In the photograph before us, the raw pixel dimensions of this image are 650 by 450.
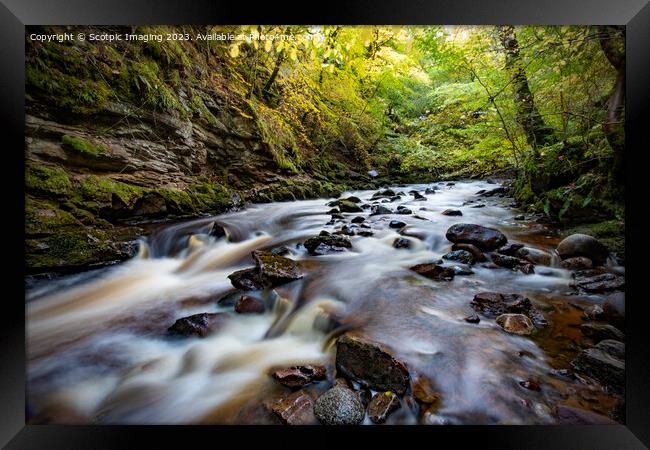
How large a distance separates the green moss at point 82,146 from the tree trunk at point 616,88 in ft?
13.5

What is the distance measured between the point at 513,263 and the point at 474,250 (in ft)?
1.23

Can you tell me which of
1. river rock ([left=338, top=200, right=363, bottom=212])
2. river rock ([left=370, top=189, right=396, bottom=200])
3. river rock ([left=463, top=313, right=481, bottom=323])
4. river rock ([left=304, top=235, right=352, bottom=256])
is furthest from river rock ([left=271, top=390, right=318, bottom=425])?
river rock ([left=370, top=189, right=396, bottom=200])

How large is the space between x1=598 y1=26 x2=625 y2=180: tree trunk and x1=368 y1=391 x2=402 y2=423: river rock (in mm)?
1998

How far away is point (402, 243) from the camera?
365 centimetres

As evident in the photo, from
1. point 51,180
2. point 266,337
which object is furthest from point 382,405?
point 51,180

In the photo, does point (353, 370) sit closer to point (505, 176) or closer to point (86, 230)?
point (86, 230)

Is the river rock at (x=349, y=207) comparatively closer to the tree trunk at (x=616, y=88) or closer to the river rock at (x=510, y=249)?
the river rock at (x=510, y=249)

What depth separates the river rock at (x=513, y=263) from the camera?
109 inches

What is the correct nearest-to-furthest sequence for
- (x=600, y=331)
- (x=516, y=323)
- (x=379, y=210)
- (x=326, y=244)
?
(x=600, y=331), (x=516, y=323), (x=326, y=244), (x=379, y=210)

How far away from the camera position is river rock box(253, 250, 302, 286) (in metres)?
2.75

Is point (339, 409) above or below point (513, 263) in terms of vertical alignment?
below

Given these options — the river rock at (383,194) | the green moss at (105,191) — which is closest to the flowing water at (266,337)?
the green moss at (105,191)

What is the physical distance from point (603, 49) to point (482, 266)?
194 centimetres

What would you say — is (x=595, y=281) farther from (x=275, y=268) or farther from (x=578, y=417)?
(x=275, y=268)
